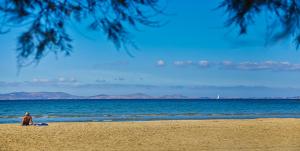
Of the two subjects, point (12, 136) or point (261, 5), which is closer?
point (261, 5)

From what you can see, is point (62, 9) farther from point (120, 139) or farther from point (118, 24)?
point (120, 139)

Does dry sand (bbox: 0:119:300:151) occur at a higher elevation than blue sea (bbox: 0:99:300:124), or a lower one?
lower

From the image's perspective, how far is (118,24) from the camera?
13.6 feet

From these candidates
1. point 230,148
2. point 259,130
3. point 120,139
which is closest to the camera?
point 230,148

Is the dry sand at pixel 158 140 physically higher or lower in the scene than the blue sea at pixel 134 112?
lower

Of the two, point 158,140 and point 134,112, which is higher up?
point 134,112

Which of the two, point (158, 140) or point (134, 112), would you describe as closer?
point (158, 140)

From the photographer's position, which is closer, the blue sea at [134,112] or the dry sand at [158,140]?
the dry sand at [158,140]

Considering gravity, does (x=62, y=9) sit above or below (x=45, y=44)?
above

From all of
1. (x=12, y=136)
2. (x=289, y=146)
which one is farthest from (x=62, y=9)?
(x=12, y=136)

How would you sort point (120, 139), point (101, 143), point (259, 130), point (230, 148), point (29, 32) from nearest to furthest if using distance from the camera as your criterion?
point (29, 32), point (230, 148), point (101, 143), point (120, 139), point (259, 130)

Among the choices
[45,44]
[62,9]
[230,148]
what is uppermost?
[62,9]

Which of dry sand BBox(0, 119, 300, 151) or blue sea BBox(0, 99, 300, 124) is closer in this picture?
dry sand BBox(0, 119, 300, 151)

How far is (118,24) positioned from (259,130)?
49.4ft
